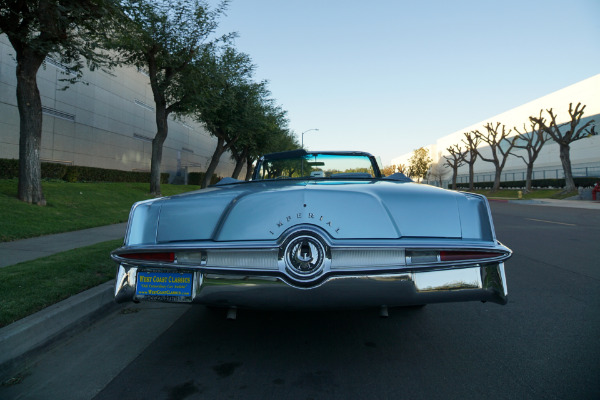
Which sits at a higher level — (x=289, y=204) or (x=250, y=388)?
(x=289, y=204)

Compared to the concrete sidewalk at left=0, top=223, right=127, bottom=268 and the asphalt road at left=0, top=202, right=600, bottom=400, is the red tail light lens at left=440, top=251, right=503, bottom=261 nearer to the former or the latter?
the asphalt road at left=0, top=202, right=600, bottom=400

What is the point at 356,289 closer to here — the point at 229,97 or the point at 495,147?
the point at 229,97

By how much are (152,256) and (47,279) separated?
2.72 meters

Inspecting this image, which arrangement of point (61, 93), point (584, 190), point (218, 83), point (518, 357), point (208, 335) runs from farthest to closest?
point (584, 190), point (61, 93), point (218, 83), point (208, 335), point (518, 357)

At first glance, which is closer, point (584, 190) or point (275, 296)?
point (275, 296)

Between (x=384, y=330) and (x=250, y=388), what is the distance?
1387 millimetres

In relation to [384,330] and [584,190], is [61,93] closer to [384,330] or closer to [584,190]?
[384,330]

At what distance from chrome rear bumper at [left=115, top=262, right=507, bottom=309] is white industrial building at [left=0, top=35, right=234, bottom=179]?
13.9 metres

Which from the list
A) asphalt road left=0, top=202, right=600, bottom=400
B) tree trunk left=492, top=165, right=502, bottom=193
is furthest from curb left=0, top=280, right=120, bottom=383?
tree trunk left=492, top=165, right=502, bottom=193

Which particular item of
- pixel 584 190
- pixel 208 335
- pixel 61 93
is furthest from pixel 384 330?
pixel 584 190

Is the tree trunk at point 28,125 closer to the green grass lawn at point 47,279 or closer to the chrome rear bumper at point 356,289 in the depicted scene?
the green grass lawn at point 47,279

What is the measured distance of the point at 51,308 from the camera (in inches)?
131

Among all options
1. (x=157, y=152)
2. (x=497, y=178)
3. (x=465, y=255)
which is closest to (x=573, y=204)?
(x=497, y=178)

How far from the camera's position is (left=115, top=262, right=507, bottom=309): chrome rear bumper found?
213cm
